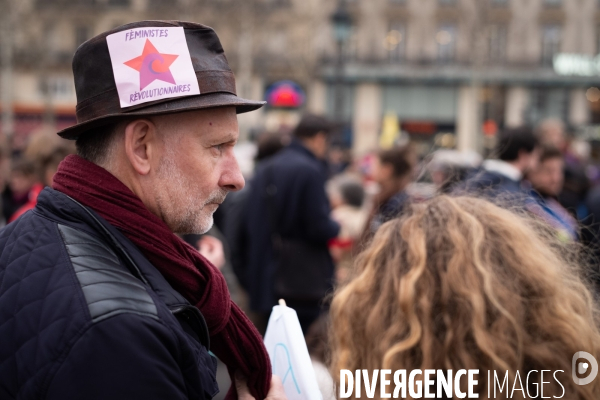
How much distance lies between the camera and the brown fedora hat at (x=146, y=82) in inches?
65.0

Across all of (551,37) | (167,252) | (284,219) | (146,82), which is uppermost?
(551,37)

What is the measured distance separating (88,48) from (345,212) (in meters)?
4.99

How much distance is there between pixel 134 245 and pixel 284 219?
10.9 ft

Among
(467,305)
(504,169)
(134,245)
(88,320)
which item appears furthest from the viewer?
(504,169)

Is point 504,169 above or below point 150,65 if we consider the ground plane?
below

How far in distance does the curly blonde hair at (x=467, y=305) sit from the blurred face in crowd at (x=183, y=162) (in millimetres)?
435

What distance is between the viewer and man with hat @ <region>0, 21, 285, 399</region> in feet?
4.56

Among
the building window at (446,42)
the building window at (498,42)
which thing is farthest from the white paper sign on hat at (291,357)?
the building window at (498,42)

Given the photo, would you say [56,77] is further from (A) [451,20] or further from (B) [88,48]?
(B) [88,48]

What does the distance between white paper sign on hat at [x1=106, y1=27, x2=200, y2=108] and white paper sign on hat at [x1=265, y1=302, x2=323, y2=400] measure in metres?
0.73

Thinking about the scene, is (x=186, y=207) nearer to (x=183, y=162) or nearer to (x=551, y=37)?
(x=183, y=162)

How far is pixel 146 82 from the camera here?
166 cm

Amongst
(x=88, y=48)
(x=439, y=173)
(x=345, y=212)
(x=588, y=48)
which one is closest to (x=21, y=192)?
(x=345, y=212)

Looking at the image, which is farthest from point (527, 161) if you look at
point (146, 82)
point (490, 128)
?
point (490, 128)
